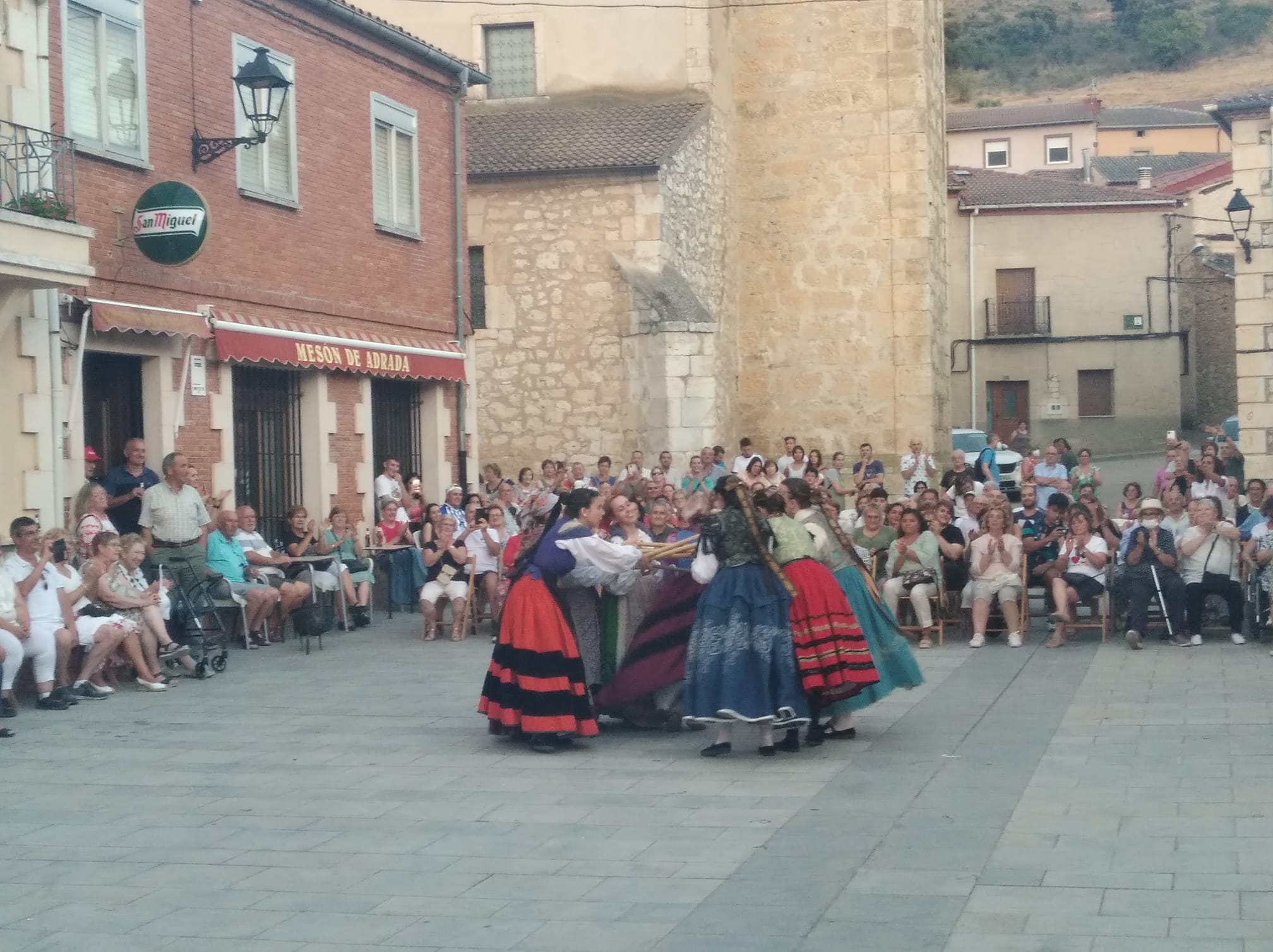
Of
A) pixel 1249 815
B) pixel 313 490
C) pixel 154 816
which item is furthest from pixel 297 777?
pixel 313 490

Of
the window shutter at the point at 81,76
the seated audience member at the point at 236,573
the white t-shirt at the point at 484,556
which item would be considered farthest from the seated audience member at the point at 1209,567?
the window shutter at the point at 81,76

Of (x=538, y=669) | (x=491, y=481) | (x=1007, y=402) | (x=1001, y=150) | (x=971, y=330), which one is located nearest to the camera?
(x=538, y=669)

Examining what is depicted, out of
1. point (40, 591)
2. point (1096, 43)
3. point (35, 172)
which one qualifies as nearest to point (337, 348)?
point (35, 172)

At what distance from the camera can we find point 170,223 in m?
15.3

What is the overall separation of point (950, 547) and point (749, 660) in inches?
259

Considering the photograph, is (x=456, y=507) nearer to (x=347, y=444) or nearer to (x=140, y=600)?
(x=347, y=444)

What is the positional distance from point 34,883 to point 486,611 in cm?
1017

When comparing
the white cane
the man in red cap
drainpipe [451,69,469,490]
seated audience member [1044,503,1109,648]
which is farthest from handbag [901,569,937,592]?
drainpipe [451,69,469,490]

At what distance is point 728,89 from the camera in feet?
103

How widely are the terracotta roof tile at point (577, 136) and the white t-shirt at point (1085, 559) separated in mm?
13266

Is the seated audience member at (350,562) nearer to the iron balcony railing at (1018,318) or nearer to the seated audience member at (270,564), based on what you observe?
the seated audience member at (270,564)

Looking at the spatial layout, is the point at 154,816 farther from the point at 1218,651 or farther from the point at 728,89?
the point at 728,89

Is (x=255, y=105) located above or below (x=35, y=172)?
above

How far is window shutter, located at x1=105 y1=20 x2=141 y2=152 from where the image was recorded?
15.6 metres
